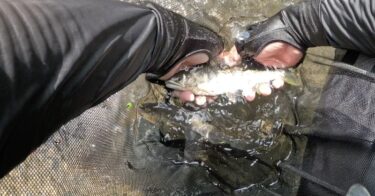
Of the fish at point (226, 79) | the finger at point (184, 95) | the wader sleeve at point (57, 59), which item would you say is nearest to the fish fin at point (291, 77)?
the fish at point (226, 79)

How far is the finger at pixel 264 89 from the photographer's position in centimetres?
268

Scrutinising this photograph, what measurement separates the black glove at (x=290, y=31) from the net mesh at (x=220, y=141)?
176 millimetres

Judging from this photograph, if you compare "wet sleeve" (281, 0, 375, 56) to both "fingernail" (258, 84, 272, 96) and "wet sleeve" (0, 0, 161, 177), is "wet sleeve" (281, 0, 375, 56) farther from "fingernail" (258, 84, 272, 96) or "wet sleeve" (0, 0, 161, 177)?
"wet sleeve" (0, 0, 161, 177)

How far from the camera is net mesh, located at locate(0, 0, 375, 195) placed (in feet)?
6.36

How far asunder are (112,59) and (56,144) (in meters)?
0.73

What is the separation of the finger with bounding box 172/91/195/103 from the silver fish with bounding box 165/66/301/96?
29 mm

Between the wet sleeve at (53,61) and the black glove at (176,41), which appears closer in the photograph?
the wet sleeve at (53,61)

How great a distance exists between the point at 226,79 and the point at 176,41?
632 mm

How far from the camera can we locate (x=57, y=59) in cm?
135

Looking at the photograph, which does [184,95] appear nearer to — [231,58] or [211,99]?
[211,99]

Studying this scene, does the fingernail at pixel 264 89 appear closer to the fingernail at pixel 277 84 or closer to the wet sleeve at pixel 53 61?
the fingernail at pixel 277 84

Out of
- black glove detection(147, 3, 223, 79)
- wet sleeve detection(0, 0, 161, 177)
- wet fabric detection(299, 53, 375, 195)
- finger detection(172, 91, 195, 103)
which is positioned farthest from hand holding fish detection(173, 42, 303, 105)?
wet sleeve detection(0, 0, 161, 177)

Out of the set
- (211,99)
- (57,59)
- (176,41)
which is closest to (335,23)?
(176,41)

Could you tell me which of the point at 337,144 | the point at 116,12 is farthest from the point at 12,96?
the point at 337,144
